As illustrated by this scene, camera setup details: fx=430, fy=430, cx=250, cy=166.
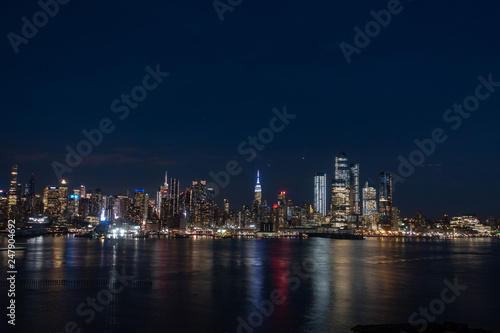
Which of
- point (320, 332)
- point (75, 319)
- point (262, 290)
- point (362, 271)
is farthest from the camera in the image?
point (362, 271)

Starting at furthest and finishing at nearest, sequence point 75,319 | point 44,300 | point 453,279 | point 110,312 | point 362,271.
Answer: point 362,271
point 453,279
point 44,300
point 110,312
point 75,319

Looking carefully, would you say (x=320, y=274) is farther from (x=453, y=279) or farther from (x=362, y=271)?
(x=453, y=279)

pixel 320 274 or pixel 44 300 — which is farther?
pixel 320 274

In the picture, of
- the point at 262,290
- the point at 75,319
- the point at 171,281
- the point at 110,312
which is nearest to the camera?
the point at 75,319

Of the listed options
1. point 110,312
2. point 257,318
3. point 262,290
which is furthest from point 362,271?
point 110,312

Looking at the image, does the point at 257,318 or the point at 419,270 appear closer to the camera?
the point at 257,318

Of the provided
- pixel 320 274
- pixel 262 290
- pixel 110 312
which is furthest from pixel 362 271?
pixel 110 312

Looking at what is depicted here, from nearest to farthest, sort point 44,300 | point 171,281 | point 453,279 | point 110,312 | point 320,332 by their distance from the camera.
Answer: point 320,332 < point 110,312 < point 44,300 < point 171,281 < point 453,279

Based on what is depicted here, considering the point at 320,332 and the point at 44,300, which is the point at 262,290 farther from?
the point at 44,300
